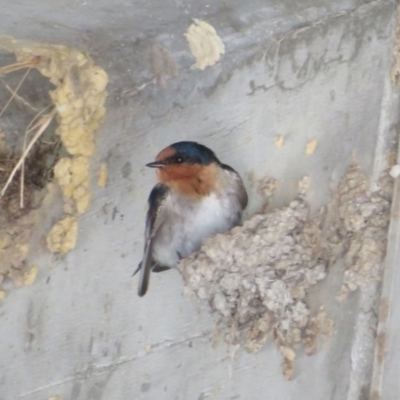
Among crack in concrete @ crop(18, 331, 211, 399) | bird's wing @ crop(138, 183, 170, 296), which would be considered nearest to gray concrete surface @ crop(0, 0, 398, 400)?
crack in concrete @ crop(18, 331, 211, 399)

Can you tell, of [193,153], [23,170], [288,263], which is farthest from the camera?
[23,170]

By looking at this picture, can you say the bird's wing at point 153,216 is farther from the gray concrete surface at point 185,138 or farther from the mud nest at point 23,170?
the mud nest at point 23,170

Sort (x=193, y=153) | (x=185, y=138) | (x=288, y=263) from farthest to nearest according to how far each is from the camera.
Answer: (x=185, y=138) < (x=193, y=153) < (x=288, y=263)

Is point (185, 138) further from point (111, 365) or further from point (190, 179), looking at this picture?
point (111, 365)

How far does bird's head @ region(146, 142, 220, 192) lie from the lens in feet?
11.2

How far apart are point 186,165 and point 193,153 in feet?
0.20

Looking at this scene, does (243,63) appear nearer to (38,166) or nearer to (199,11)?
(199,11)

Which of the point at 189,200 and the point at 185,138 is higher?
the point at 185,138

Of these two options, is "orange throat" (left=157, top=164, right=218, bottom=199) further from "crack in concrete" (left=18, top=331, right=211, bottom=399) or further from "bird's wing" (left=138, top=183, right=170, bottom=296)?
"crack in concrete" (left=18, top=331, right=211, bottom=399)

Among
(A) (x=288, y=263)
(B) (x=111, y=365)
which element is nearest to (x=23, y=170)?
(B) (x=111, y=365)

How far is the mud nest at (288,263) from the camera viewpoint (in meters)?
2.87

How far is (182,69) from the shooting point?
12.3 feet

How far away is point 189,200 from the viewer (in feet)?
11.4

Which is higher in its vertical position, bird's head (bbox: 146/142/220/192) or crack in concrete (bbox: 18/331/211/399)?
bird's head (bbox: 146/142/220/192)
